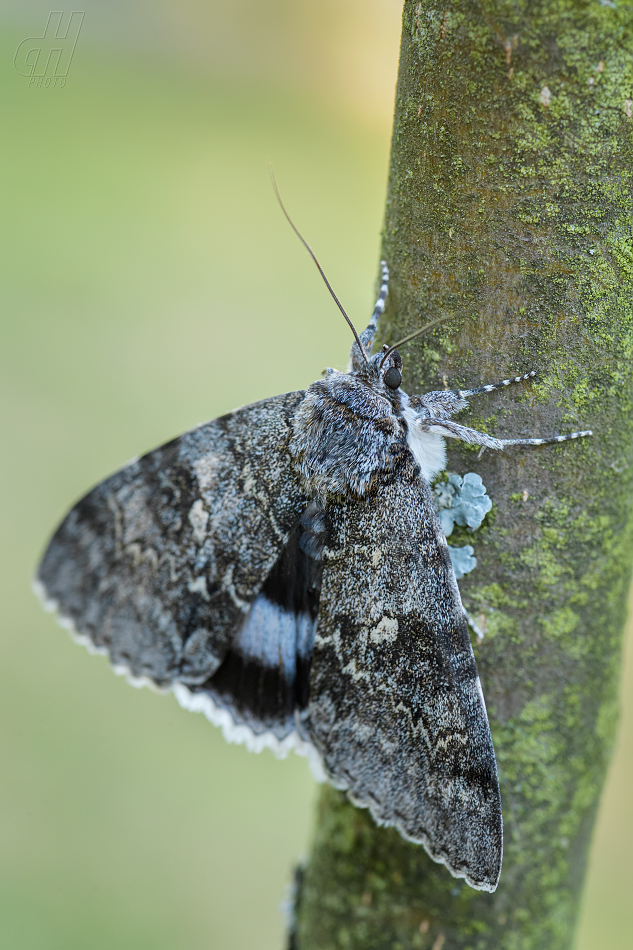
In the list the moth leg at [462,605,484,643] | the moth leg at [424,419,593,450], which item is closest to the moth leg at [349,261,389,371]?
the moth leg at [424,419,593,450]

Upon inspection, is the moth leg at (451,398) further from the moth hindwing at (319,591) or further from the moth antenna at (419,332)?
the moth antenna at (419,332)

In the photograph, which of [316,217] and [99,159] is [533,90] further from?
[99,159]

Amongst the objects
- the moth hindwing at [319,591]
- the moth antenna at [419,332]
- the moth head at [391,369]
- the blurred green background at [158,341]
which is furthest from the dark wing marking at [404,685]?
the blurred green background at [158,341]

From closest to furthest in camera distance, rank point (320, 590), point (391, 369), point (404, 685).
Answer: point (391, 369) < point (404, 685) < point (320, 590)

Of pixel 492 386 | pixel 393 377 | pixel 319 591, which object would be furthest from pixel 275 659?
pixel 492 386

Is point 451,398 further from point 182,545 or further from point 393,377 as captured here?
point 182,545

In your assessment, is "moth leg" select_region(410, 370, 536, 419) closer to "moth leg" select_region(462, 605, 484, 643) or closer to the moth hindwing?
the moth hindwing
